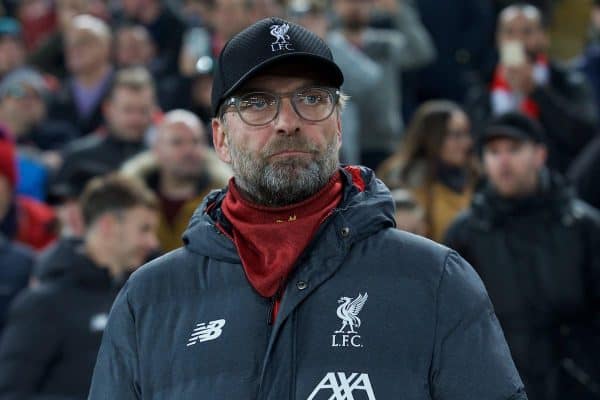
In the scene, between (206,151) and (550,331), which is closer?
(550,331)

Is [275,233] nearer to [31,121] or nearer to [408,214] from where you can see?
[408,214]

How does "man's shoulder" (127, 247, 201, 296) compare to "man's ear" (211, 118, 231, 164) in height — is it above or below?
below

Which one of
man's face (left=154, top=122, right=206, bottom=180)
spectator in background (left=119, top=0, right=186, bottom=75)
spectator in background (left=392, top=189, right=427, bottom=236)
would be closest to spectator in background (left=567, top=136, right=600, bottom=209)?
spectator in background (left=392, top=189, right=427, bottom=236)

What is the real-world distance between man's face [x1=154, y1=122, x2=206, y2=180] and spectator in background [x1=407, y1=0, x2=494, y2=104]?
373 centimetres

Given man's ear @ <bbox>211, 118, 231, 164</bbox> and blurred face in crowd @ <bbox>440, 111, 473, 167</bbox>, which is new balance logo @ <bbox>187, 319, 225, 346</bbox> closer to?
man's ear @ <bbox>211, 118, 231, 164</bbox>

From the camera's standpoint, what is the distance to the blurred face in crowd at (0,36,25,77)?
1255cm

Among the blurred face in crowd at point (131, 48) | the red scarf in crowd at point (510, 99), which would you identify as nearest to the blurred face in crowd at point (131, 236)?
the red scarf in crowd at point (510, 99)

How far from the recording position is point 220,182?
8828 millimetres

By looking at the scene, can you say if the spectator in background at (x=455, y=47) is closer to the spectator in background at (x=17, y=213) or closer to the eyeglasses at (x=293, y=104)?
the spectator in background at (x=17, y=213)

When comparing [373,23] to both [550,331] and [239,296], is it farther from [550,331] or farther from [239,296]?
[239,296]

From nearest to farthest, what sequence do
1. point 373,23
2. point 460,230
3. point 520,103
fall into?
point 460,230 < point 520,103 < point 373,23

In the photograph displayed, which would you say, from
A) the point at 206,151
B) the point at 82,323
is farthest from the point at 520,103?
the point at 82,323

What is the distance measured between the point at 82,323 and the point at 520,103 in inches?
165

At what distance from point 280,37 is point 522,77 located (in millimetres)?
6526
